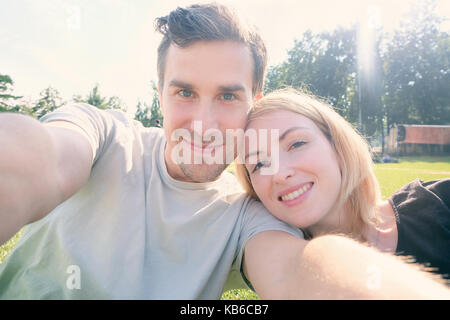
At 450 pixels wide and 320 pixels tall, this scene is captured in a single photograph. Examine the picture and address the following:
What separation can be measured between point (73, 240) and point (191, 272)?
0.78m

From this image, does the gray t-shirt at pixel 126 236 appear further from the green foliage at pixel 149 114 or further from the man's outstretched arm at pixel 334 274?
the green foliage at pixel 149 114

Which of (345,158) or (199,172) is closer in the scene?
(199,172)

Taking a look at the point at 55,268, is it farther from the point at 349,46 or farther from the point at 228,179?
the point at 349,46

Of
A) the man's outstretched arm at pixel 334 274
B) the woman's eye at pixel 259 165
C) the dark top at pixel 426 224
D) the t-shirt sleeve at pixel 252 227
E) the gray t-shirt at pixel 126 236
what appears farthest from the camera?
the woman's eye at pixel 259 165

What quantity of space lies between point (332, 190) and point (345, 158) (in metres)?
0.39

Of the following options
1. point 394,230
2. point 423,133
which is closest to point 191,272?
point 394,230

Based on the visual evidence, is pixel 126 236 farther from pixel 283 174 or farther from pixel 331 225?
pixel 331 225

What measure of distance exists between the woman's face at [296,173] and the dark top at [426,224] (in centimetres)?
53

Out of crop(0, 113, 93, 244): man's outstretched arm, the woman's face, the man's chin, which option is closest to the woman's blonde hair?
the woman's face

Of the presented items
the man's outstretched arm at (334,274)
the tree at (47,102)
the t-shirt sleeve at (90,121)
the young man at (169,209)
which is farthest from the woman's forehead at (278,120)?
the tree at (47,102)

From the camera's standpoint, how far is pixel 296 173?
2047mm

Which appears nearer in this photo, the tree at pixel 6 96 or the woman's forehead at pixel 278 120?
the woman's forehead at pixel 278 120

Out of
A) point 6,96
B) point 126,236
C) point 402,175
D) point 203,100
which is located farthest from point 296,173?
point 6,96

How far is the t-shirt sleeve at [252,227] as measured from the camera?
69.4 inches
